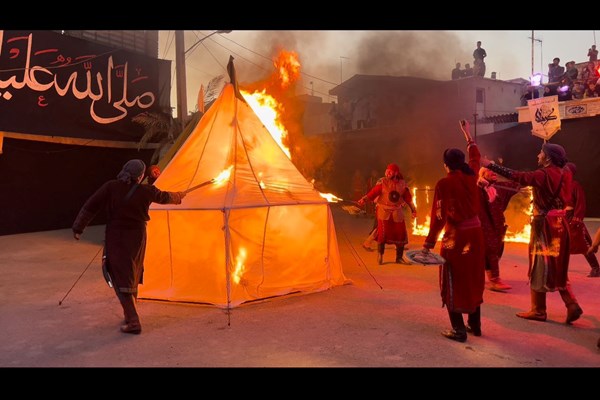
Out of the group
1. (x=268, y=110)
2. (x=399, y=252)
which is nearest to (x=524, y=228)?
(x=399, y=252)

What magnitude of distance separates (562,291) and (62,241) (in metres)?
11.2

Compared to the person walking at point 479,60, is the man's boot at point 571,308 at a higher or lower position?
lower

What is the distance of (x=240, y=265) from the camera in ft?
18.4

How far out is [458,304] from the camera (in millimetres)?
4121

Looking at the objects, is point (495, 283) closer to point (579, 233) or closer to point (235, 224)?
point (579, 233)

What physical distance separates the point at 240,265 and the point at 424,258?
8.23ft

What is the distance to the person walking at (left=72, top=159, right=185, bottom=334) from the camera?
14.8 ft

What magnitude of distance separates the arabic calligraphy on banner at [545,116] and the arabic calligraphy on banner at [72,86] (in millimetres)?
11475

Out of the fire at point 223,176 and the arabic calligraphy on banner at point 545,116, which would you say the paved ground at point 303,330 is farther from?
the arabic calligraphy on banner at point 545,116

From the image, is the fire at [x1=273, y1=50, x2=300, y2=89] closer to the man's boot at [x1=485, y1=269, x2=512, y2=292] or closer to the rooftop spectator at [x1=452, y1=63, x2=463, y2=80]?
the man's boot at [x1=485, y1=269, x2=512, y2=292]

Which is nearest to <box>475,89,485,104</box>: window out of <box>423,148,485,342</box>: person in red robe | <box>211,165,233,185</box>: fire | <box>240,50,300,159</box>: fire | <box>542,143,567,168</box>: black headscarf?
<box>240,50,300,159</box>: fire

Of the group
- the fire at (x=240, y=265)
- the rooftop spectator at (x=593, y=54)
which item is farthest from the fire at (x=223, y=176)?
the rooftop spectator at (x=593, y=54)

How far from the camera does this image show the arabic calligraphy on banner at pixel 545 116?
10265mm

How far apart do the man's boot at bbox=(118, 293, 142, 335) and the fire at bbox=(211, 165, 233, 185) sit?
1.83 metres
